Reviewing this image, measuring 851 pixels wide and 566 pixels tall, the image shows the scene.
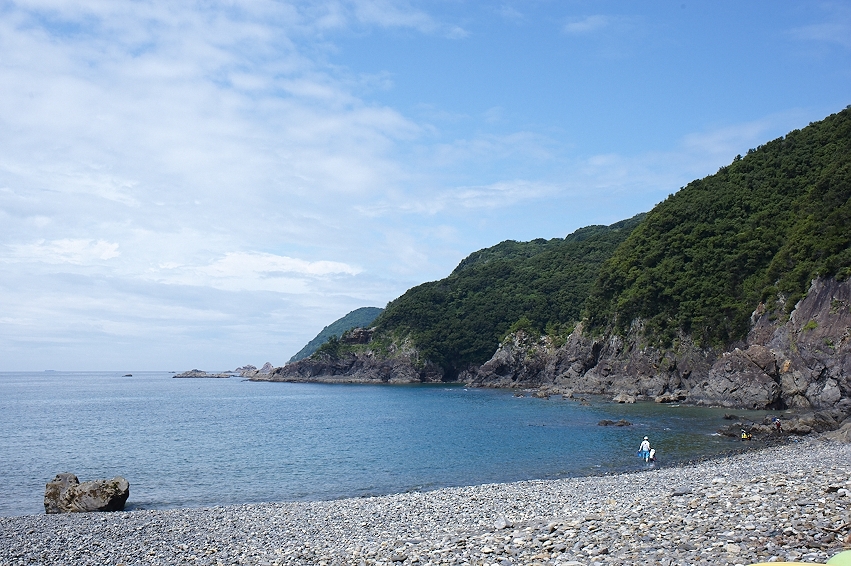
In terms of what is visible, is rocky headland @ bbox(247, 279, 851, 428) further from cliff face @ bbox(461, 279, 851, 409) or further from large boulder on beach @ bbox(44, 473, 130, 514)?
large boulder on beach @ bbox(44, 473, 130, 514)

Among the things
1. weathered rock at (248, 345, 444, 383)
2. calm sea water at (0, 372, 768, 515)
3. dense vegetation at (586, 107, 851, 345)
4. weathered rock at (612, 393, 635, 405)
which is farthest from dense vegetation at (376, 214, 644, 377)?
calm sea water at (0, 372, 768, 515)

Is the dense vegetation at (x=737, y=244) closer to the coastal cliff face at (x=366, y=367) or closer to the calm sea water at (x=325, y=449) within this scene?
the calm sea water at (x=325, y=449)

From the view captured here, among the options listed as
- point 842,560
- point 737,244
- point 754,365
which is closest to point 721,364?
point 754,365

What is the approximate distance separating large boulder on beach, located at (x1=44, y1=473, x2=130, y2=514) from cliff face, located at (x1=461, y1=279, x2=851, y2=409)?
5869cm

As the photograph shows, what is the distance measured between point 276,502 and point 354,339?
147 m

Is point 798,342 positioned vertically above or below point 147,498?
above

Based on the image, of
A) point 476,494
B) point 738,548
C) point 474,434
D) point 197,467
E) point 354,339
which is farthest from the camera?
point 354,339

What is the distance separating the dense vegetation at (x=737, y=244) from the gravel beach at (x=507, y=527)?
2020 inches

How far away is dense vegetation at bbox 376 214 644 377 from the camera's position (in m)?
146

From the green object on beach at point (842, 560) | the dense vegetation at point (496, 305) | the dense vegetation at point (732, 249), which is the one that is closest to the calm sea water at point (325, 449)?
the dense vegetation at point (732, 249)

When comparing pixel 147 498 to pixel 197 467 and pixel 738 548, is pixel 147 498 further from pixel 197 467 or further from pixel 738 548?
pixel 738 548

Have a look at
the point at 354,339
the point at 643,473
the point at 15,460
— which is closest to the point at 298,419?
the point at 15,460

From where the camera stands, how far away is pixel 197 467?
120ft

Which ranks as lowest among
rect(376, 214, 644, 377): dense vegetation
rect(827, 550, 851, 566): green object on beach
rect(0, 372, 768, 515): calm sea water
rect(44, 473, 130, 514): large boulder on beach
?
rect(0, 372, 768, 515): calm sea water
